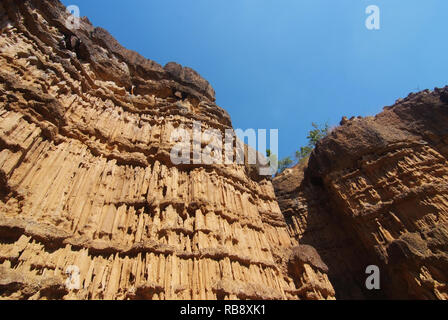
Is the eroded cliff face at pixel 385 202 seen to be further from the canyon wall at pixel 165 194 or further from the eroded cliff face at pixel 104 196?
the eroded cliff face at pixel 104 196

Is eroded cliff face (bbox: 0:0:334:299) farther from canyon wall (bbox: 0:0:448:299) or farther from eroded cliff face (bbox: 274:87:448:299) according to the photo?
eroded cliff face (bbox: 274:87:448:299)

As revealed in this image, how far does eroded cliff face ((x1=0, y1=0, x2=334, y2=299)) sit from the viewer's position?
10.2 m

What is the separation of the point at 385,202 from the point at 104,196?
63.0 ft

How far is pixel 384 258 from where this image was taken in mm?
17625

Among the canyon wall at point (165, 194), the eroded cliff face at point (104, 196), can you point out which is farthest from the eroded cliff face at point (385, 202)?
the eroded cliff face at point (104, 196)

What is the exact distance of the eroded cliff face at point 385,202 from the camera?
16109mm

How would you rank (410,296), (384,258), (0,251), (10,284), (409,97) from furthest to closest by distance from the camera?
(409,97)
(384,258)
(410,296)
(0,251)
(10,284)

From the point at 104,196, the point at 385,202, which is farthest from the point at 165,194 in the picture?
the point at 385,202

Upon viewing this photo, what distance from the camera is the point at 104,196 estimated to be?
13.7m

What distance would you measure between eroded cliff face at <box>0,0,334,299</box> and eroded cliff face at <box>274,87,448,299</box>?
5025 millimetres

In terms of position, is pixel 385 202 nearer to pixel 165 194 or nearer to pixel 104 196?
pixel 165 194
